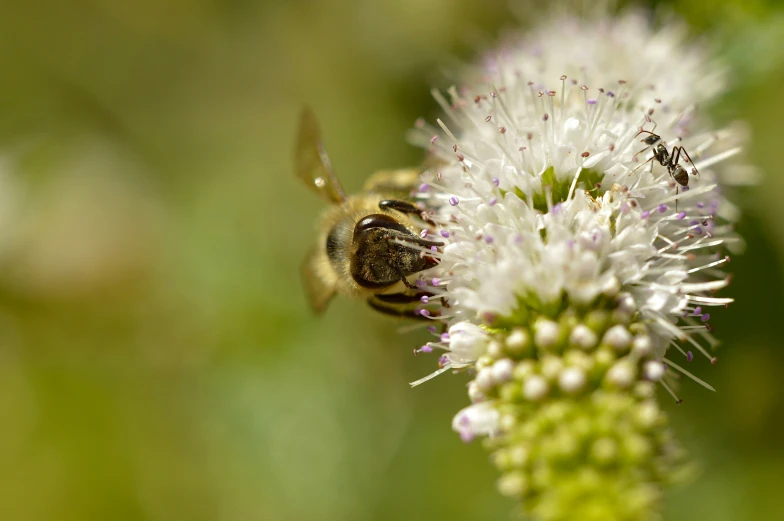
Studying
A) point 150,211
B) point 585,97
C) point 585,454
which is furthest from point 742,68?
point 150,211

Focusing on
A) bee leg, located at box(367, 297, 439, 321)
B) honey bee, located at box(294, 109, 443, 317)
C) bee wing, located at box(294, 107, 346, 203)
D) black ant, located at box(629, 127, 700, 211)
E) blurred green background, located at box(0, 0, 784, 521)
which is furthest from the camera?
blurred green background, located at box(0, 0, 784, 521)

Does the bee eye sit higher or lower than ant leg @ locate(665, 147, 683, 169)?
higher

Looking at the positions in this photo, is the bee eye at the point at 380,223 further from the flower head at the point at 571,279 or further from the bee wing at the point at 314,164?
the bee wing at the point at 314,164

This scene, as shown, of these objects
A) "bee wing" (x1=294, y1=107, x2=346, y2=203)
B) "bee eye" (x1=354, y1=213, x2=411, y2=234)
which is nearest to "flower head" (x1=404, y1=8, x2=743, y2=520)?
"bee eye" (x1=354, y1=213, x2=411, y2=234)

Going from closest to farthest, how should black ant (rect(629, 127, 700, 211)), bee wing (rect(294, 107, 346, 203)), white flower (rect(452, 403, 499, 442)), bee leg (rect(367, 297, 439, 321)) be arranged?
white flower (rect(452, 403, 499, 442)) → black ant (rect(629, 127, 700, 211)) → bee leg (rect(367, 297, 439, 321)) → bee wing (rect(294, 107, 346, 203))

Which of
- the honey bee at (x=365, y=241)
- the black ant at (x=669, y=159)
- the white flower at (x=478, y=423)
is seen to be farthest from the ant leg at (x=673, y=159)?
the white flower at (x=478, y=423)

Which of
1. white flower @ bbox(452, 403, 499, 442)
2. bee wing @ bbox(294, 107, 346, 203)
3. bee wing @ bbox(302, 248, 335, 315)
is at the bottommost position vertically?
white flower @ bbox(452, 403, 499, 442)

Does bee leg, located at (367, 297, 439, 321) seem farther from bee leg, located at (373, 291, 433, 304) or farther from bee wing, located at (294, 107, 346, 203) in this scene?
bee wing, located at (294, 107, 346, 203)

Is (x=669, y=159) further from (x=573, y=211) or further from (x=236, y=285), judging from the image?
(x=236, y=285)
